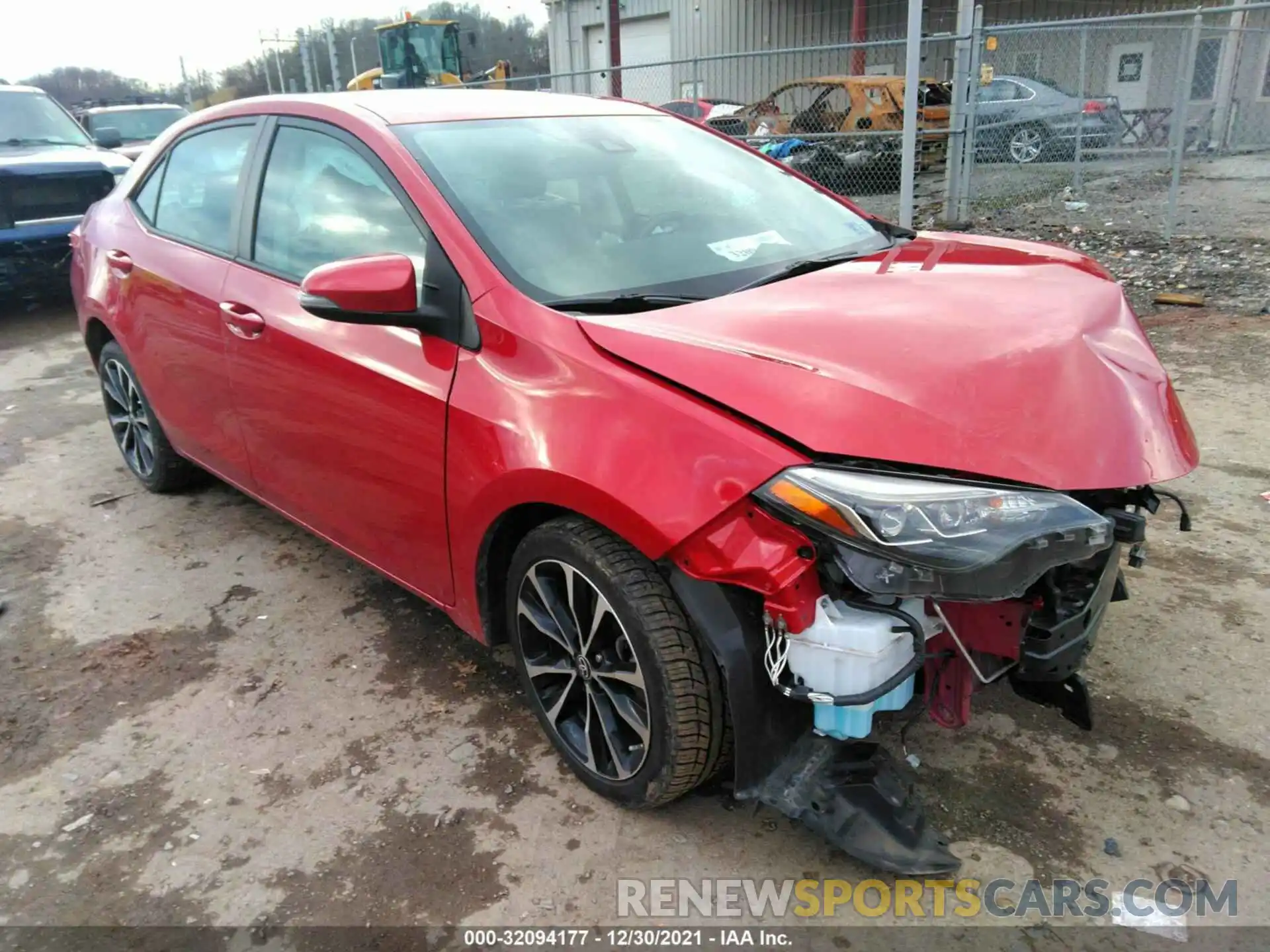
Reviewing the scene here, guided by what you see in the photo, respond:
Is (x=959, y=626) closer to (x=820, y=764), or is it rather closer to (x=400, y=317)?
(x=820, y=764)

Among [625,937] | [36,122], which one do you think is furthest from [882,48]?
[625,937]

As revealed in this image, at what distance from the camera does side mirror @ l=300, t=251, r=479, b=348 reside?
2324 millimetres

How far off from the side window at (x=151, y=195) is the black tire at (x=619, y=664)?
2.63 m

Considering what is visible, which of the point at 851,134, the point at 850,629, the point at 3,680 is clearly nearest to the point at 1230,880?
the point at 850,629

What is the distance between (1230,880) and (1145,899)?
0.70ft

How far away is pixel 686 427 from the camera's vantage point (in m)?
1.94

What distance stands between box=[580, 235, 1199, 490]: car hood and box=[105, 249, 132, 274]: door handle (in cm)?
264

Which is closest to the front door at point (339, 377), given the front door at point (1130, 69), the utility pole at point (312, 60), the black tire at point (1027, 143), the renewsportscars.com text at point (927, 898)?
the renewsportscars.com text at point (927, 898)

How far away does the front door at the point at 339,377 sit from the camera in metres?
2.54

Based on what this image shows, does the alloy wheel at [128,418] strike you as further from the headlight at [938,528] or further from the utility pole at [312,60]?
the utility pole at [312,60]

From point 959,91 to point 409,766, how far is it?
9368 mm

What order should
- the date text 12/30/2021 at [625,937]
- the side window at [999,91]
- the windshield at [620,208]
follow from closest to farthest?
the date text 12/30/2021 at [625,937]
the windshield at [620,208]
the side window at [999,91]

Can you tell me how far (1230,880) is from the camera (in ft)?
6.91

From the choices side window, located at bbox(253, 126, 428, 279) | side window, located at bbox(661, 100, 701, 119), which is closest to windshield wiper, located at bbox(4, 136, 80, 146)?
side window, located at bbox(661, 100, 701, 119)
